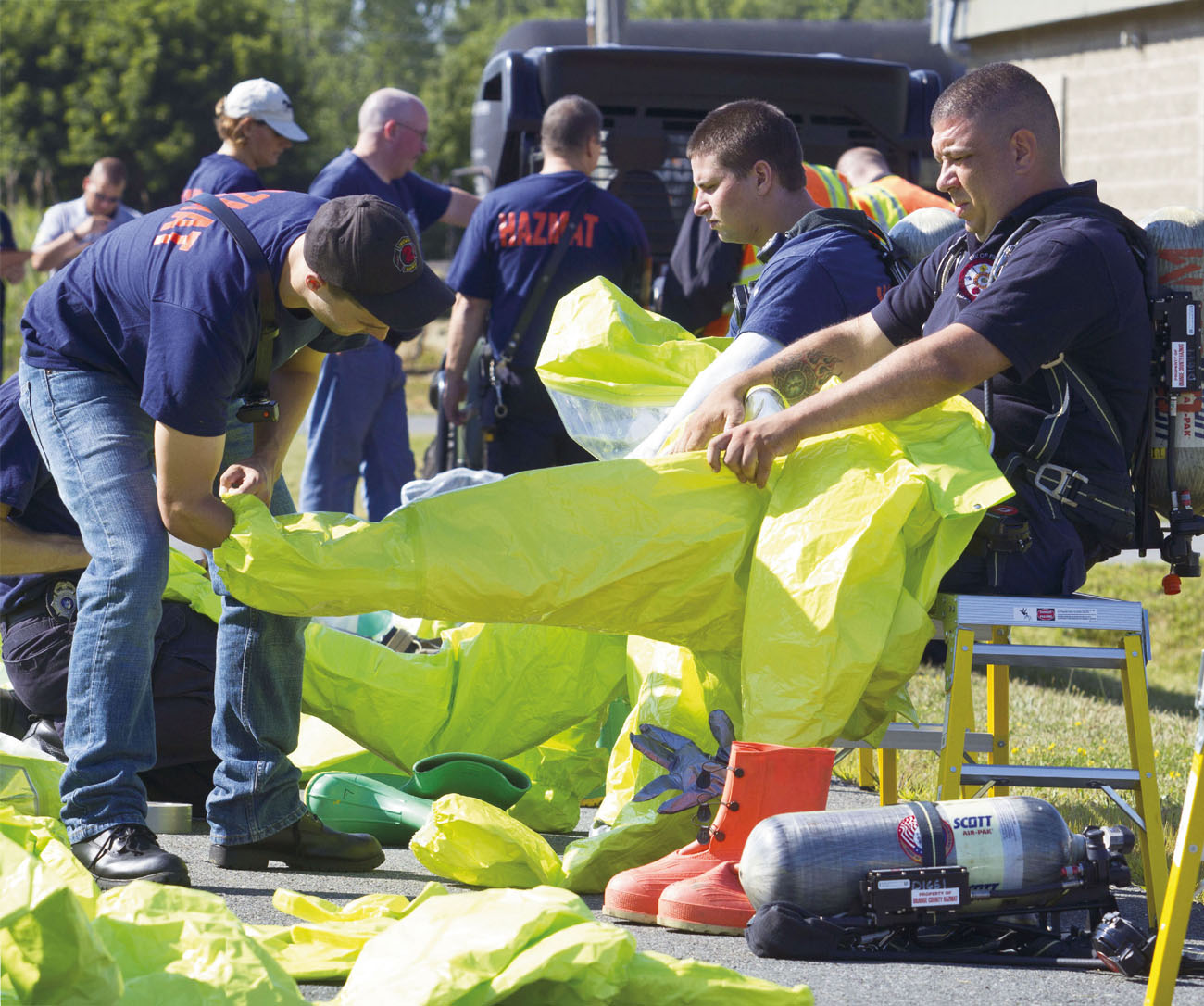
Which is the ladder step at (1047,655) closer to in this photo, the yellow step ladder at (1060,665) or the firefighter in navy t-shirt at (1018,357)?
the yellow step ladder at (1060,665)

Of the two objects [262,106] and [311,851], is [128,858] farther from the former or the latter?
[262,106]

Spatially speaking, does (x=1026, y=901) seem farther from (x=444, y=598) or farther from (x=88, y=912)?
(x=88, y=912)

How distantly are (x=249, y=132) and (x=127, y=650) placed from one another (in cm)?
A: 354

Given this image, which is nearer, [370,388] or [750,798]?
[750,798]

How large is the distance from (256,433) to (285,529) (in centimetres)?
46

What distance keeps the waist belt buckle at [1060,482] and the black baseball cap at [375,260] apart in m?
1.35

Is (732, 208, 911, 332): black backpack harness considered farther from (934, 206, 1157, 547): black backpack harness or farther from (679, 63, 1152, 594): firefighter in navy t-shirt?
(934, 206, 1157, 547): black backpack harness

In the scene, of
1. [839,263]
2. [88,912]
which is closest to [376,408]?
[839,263]

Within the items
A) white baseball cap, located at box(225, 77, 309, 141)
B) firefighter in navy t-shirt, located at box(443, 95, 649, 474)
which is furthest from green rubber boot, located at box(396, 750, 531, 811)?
white baseball cap, located at box(225, 77, 309, 141)

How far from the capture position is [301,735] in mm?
4441

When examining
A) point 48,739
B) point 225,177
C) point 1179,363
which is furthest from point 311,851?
point 225,177

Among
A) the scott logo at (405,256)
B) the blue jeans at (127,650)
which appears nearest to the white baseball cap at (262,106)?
the blue jeans at (127,650)

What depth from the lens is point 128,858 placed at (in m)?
3.24

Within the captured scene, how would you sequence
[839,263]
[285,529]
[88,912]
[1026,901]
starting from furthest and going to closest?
[839,263]
[285,529]
[1026,901]
[88,912]
